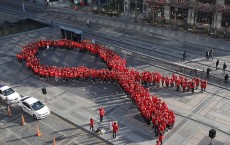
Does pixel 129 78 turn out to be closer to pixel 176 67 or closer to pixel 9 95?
pixel 176 67

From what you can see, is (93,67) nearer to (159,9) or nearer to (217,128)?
(217,128)

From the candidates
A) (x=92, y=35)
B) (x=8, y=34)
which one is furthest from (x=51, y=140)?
(x=8, y=34)

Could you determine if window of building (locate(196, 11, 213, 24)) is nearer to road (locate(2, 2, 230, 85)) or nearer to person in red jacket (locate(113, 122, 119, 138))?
road (locate(2, 2, 230, 85))

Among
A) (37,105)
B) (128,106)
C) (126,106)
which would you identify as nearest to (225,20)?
(128,106)

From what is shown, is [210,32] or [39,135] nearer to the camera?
[39,135]

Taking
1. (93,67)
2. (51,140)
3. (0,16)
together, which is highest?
(0,16)

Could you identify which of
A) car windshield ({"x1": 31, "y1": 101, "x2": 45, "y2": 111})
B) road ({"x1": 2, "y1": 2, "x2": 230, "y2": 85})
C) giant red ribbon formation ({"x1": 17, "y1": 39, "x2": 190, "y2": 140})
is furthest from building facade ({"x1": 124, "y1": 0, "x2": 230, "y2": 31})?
car windshield ({"x1": 31, "y1": 101, "x2": 45, "y2": 111})
